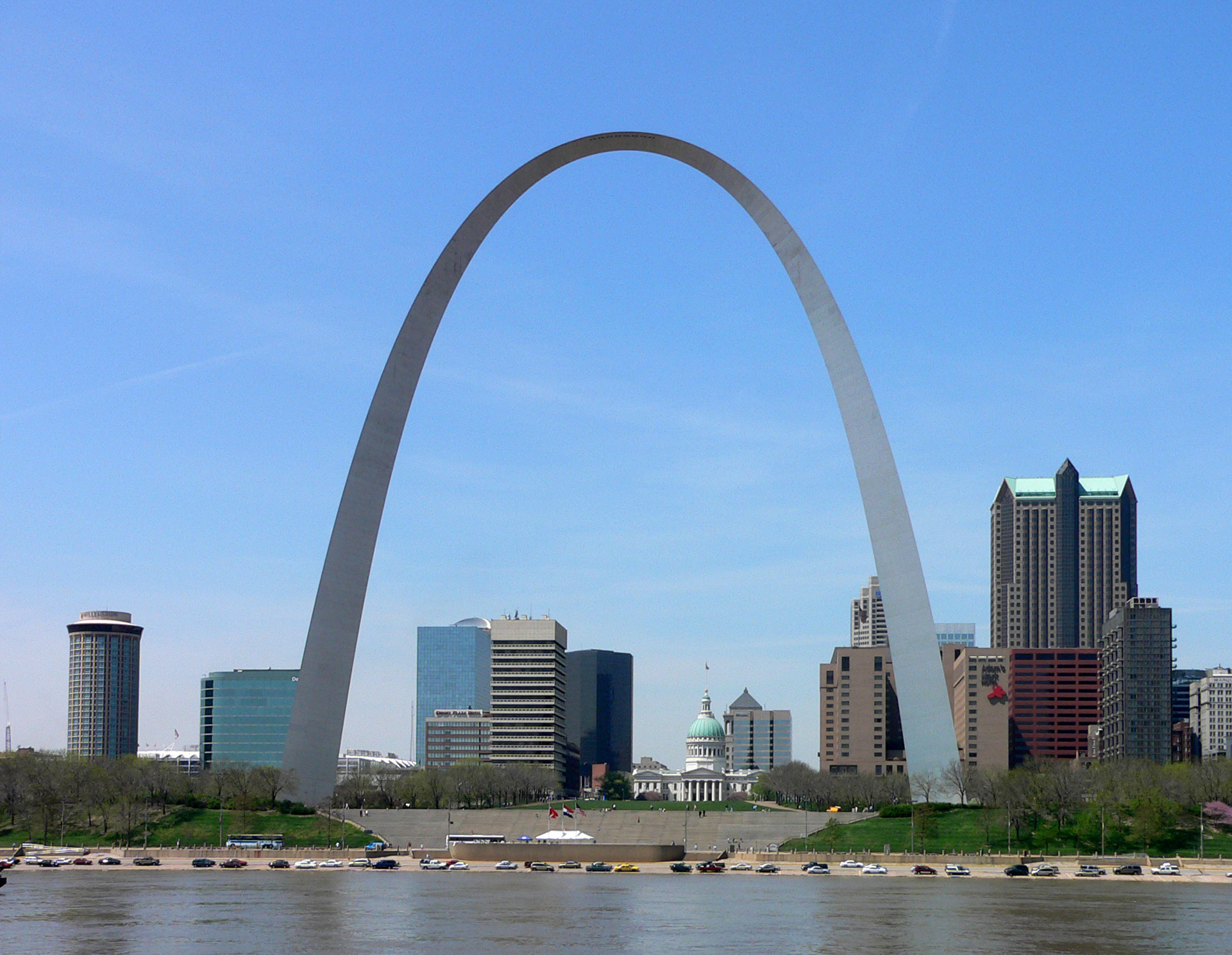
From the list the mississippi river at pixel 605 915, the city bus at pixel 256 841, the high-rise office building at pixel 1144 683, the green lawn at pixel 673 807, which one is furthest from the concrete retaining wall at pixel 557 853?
the high-rise office building at pixel 1144 683

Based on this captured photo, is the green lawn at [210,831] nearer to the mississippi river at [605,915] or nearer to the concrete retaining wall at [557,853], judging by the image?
the concrete retaining wall at [557,853]

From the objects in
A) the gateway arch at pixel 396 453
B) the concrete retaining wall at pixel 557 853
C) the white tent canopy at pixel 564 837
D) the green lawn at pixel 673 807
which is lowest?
the green lawn at pixel 673 807

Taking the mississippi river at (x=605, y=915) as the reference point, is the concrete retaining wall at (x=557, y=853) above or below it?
below

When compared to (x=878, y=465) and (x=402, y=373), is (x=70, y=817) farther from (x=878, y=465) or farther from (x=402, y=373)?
(x=878, y=465)

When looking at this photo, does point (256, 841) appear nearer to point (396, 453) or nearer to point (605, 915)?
point (396, 453)

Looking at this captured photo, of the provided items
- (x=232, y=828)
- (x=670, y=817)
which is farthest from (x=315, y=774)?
(x=670, y=817)

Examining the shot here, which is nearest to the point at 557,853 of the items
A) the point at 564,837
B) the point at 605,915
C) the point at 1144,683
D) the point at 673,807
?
the point at 564,837

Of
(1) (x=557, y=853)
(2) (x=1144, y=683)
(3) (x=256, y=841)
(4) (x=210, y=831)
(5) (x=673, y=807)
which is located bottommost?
(5) (x=673, y=807)

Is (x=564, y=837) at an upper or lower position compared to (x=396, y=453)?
lower
